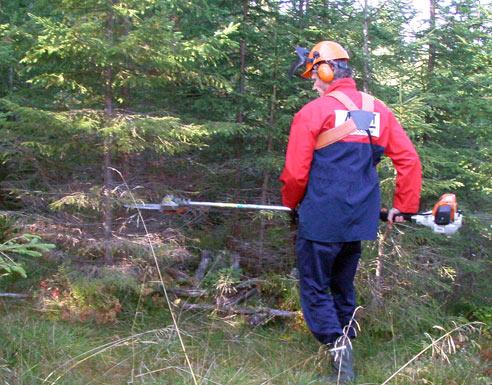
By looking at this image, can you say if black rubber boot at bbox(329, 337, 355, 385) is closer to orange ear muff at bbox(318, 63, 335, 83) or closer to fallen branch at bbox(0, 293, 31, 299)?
orange ear muff at bbox(318, 63, 335, 83)

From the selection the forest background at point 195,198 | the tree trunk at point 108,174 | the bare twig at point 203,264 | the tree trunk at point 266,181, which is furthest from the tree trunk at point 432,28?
the tree trunk at point 108,174

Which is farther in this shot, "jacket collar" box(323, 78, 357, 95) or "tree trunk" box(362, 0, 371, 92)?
"tree trunk" box(362, 0, 371, 92)

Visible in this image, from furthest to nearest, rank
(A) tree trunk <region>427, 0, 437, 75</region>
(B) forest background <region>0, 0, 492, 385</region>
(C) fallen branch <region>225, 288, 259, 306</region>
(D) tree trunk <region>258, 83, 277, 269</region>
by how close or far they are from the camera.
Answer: (A) tree trunk <region>427, 0, 437, 75</region> → (D) tree trunk <region>258, 83, 277, 269</region> → (C) fallen branch <region>225, 288, 259, 306</region> → (B) forest background <region>0, 0, 492, 385</region>

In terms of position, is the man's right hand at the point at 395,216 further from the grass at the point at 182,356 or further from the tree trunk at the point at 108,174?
the tree trunk at the point at 108,174

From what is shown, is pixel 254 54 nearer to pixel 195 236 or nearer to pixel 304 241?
pixel 195 236

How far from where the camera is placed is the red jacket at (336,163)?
165 inches

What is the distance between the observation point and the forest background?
4.45 metres

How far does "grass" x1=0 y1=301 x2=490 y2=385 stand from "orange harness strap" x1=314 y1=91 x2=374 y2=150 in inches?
66.8

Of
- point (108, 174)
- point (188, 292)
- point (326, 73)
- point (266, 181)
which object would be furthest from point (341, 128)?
point (266, 181)

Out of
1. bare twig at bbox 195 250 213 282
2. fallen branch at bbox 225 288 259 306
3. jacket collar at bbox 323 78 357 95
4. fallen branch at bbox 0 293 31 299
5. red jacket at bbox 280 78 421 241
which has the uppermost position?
jacket collar at bbox 323 78 357 95

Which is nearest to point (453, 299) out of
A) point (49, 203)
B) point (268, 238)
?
point (268, 238)

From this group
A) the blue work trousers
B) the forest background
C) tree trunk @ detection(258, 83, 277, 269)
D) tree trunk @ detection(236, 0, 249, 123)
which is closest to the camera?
the blue work trousers

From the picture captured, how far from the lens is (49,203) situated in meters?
5.53

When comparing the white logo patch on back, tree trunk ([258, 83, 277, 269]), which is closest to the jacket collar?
the white logo patch on back
